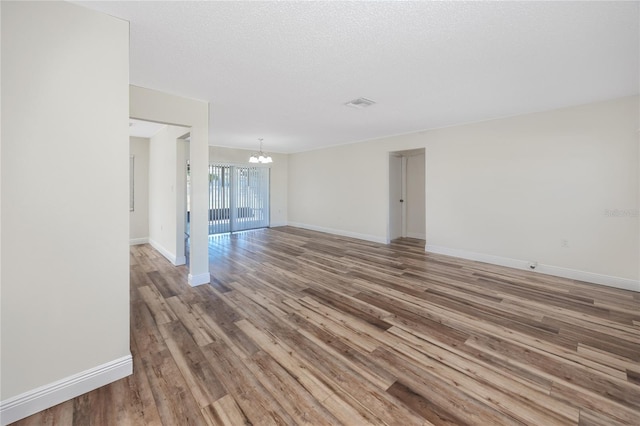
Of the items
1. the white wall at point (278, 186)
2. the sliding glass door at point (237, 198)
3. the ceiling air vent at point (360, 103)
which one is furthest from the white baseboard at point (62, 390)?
the white wall at point (278, 186)

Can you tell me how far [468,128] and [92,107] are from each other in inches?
216

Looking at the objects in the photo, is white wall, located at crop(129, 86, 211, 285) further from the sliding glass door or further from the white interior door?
the white interior door

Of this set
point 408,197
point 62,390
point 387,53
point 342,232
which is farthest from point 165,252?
point 408,197

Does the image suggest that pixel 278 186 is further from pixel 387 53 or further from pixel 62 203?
pixel 62 203

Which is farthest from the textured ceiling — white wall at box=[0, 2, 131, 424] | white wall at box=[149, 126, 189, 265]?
white wall at box=[149, 126, 189, 265]

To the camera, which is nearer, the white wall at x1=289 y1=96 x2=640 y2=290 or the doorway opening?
the white wall at x1=289 y1=96 x2=640 y2=290

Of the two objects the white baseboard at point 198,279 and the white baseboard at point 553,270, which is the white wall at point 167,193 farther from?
the white baseboard at point 553,270

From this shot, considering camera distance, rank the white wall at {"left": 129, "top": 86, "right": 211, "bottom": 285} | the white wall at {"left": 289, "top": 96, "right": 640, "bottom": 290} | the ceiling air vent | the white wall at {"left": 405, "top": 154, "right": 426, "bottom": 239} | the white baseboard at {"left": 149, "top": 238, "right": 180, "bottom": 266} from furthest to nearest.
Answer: the white wall at {"left": 405, "top": 154, "right": 426, "bottom": 239} → the white baseboard at {"left": 149, "top": 238, "right": 180, "bottom": 266} → the ceiling air vent → the white wall at {"left": 289, "top": 96, "right": 640, "bottom": 290} → the white wall at {"left": 129, "top": 86, "right": 211, "bottom": 285}

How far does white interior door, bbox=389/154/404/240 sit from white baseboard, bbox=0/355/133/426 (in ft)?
19.2

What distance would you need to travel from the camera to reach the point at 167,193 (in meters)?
5.03

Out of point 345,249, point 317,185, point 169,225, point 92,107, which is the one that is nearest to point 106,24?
point 92,107

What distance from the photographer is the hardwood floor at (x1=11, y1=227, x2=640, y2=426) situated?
5.36 feet

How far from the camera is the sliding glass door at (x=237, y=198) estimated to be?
788 cm

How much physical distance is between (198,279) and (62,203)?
2.33m
